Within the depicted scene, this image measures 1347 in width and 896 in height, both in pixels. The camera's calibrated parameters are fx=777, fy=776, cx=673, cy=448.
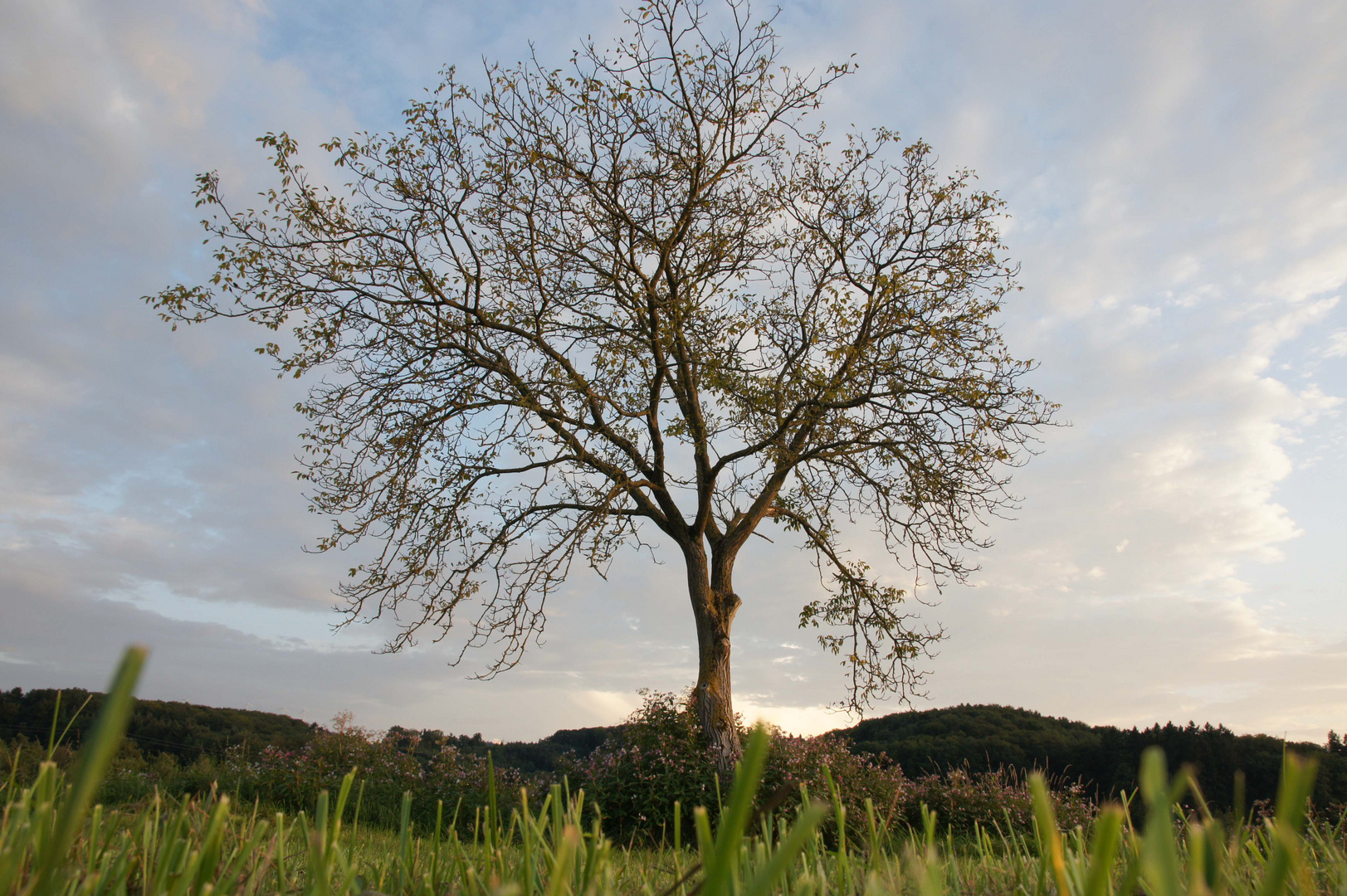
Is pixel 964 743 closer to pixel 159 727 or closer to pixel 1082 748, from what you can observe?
pixel 1082 748

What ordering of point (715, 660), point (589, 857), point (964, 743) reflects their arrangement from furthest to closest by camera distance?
1. point (964, 743)
2. point (715, 660)
3. point (589, 857)

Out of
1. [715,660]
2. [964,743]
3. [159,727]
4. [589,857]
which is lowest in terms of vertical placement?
[589,857]

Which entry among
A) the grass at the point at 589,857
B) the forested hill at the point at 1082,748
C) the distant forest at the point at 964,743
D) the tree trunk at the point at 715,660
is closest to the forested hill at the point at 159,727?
the distant forest at the point at 964,743

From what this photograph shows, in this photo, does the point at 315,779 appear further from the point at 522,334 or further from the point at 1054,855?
the point at 1054,855

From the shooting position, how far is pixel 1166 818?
0.45 meters

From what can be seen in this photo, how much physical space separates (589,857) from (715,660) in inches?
411

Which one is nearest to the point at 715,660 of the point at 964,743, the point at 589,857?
the point at 964,743

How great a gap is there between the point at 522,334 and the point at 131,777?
29.3ft

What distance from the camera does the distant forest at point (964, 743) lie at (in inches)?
506

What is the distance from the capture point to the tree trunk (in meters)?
10.6

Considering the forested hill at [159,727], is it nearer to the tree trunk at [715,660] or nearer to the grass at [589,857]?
the tree trunk at [715,660]

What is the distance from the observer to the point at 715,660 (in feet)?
36.8

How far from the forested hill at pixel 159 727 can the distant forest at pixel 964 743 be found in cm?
3

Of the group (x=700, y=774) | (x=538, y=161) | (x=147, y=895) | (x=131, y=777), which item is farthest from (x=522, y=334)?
(x=147, y=895)
